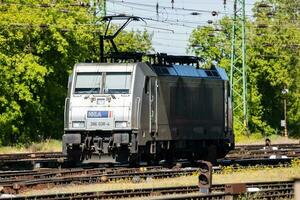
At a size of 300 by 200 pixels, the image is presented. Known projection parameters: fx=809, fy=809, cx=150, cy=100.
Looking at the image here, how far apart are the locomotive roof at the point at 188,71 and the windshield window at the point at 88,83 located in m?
1.85

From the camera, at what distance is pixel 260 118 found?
244 feet

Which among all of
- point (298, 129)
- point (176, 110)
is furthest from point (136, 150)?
point (298, 129)

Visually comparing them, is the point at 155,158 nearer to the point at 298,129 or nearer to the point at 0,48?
the point at 0,48

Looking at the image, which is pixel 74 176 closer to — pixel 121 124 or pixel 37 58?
pixel 121 124

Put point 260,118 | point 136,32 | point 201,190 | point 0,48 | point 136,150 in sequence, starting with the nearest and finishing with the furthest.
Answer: point 201,190, point 136,150, point 0,48, point 260,118, point 136,32

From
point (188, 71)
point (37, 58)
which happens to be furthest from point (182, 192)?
point (37, 58)

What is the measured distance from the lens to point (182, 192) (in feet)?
63.4

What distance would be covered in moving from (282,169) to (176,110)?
4.21 meters

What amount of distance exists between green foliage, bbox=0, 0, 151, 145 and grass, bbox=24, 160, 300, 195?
24330 millimetres

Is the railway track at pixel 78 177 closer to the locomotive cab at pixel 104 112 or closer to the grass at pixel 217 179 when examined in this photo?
the grass at pixel 217 179

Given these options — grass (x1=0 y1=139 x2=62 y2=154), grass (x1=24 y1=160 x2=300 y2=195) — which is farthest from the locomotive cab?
grass (x1=0 y1=139 x2=62 y2=154)

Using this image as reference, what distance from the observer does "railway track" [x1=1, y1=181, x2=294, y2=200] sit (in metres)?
16.9

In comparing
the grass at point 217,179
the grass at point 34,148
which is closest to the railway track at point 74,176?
the grass at point 217,179

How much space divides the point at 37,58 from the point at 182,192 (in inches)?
1317
